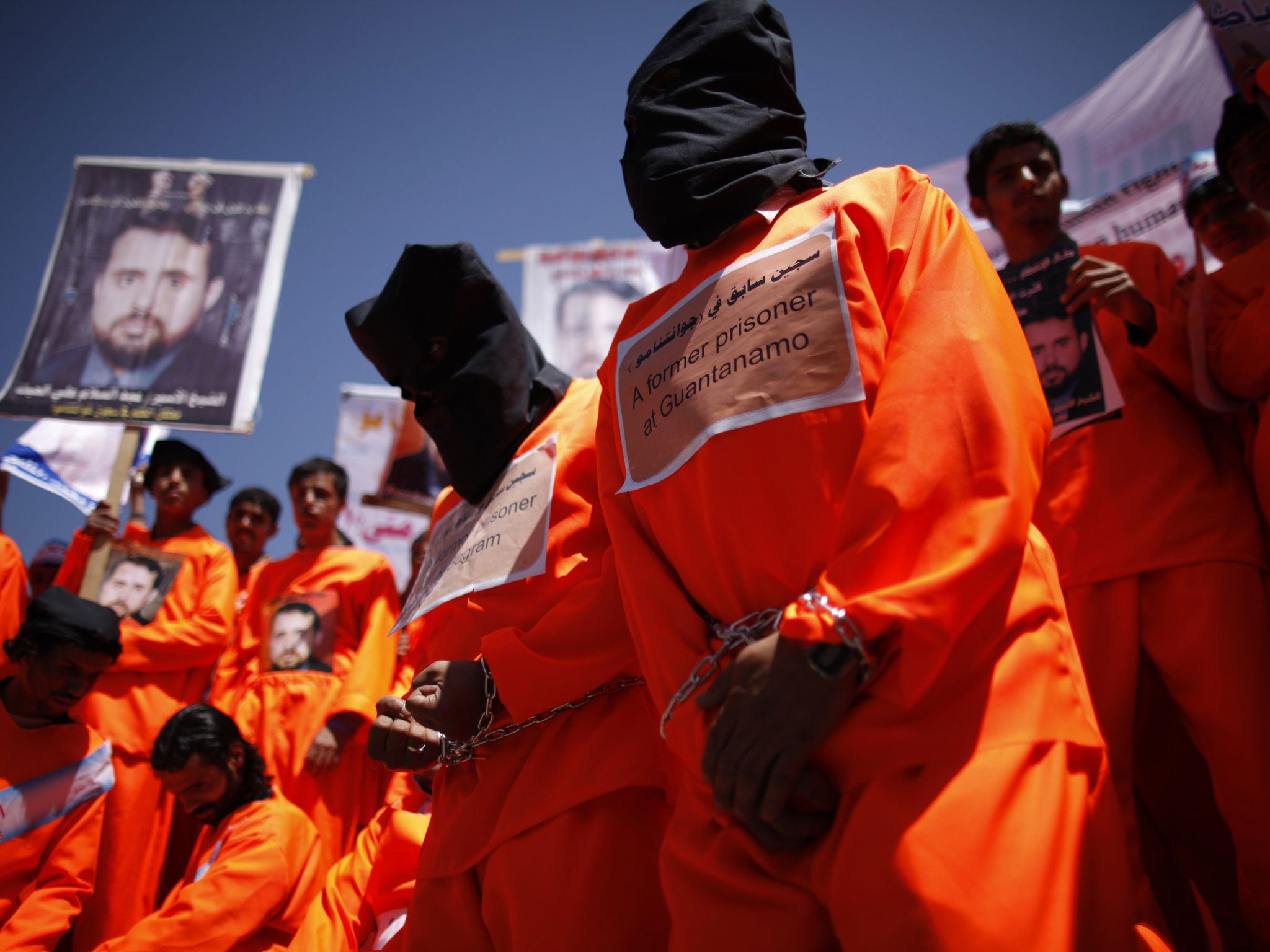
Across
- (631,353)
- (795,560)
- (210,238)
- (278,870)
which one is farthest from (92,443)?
(795,560)

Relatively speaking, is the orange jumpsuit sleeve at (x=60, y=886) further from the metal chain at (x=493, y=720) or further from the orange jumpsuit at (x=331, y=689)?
the metal chain at (x=493, y=720)

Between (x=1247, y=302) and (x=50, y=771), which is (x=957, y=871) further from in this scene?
(x=50, y=771)

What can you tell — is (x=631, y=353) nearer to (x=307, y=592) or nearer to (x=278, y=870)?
(x=278, y=870)

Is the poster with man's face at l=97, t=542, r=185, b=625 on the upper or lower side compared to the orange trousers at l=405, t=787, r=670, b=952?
upper

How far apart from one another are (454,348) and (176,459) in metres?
3.58

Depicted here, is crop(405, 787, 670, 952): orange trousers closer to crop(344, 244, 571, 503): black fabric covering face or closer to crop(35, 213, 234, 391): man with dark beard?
Answer: crop(344, 244, 571, 503): black fabric covering face

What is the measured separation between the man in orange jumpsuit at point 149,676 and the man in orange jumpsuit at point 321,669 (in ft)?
0.82

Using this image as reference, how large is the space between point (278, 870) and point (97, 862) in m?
1.19

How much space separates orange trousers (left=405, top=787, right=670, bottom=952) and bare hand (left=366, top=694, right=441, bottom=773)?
25 centimetres

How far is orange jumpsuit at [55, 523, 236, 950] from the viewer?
150 inches

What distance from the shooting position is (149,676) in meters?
4.28

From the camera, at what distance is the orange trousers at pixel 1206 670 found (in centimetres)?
179

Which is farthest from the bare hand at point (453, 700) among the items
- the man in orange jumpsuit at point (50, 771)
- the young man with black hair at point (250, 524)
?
the young man with black hair at point (250, 524)

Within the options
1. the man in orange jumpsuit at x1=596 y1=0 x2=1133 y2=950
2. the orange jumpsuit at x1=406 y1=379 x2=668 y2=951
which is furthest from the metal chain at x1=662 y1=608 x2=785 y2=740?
the orange jumpsuit at x1=406 y1=379 x2=668 y2=951
